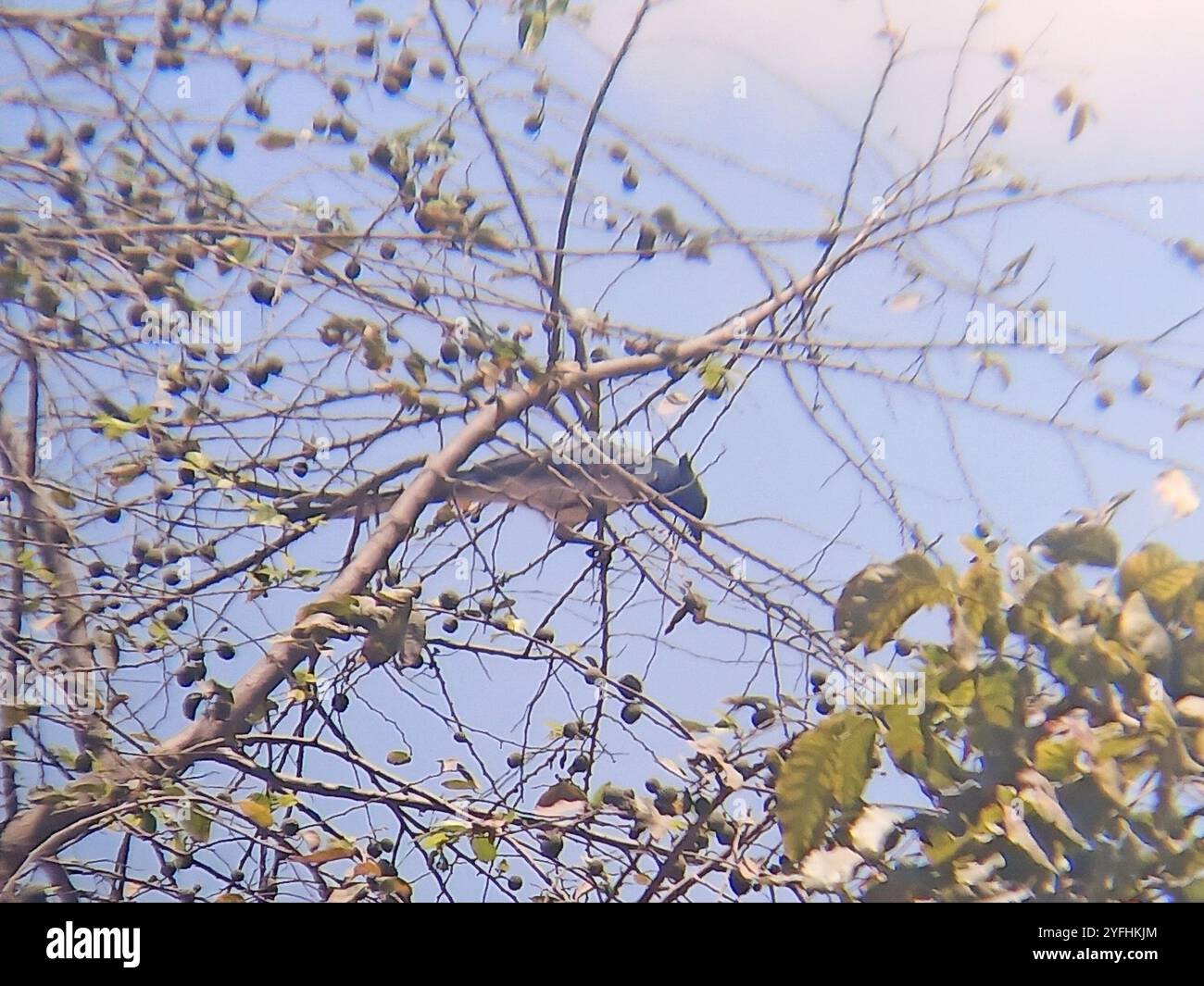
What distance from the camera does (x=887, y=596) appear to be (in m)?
1.20

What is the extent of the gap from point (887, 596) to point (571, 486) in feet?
1.66

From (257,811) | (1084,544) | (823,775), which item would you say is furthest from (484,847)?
(1084,544)

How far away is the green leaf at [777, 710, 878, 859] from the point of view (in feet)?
3.84

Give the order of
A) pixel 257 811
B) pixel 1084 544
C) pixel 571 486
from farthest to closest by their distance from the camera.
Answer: pixel 571 486 → pixel 257 811 → pixel 1084 544

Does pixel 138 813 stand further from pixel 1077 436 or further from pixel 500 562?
pixel 1077 436

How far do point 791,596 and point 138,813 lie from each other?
2.85 feet

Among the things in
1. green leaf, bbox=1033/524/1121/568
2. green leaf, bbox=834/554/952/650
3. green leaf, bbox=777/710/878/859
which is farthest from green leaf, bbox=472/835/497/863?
green leaf, bbox=1033/524/1121/568

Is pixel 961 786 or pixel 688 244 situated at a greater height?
pixel 688 244

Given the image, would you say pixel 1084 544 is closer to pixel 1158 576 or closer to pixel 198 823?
pixel 1158 576

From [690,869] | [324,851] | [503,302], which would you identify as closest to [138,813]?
[324,851]

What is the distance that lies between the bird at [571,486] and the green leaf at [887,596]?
1.18ft

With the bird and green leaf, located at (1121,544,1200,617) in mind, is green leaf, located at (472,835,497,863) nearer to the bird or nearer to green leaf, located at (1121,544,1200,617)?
the bird
